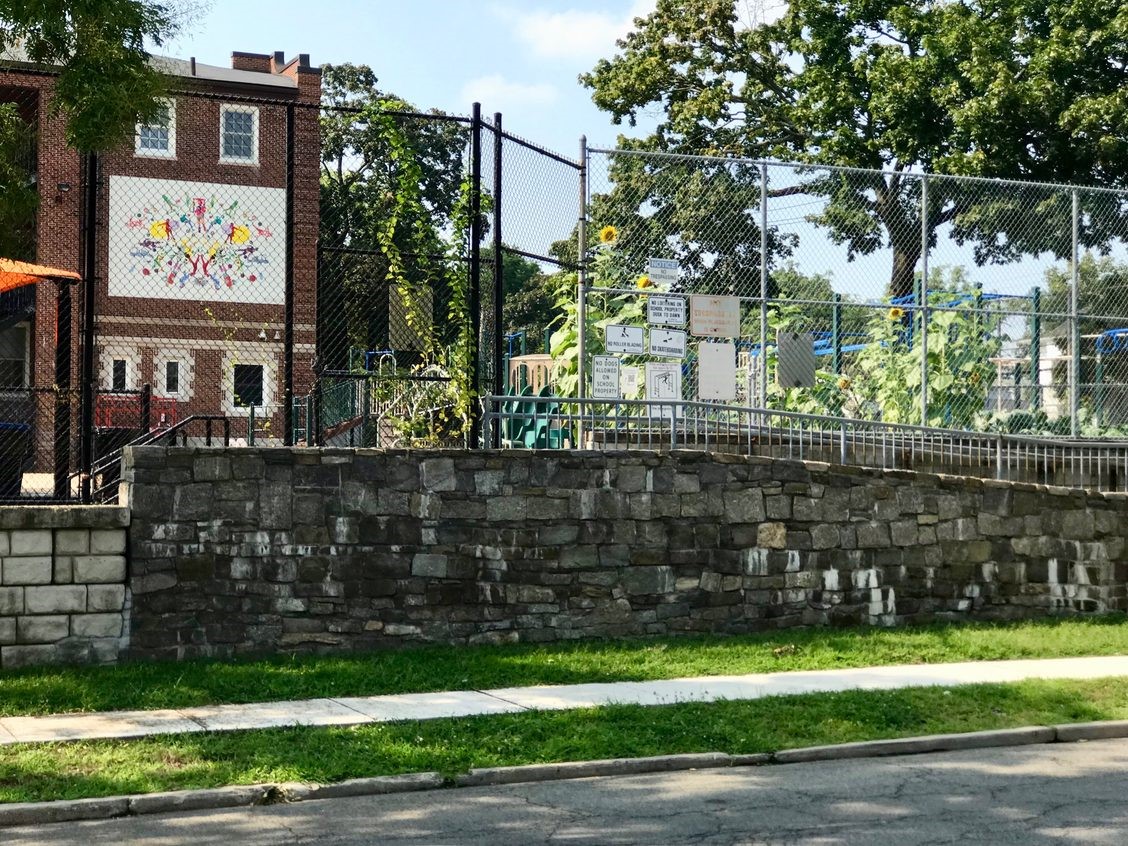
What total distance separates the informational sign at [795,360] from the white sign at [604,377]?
88.6 inches

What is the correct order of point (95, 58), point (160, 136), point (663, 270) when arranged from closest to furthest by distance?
point (95, 58), point (160, 136), point (663, 270)

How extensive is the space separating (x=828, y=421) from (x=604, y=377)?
2.46 meters

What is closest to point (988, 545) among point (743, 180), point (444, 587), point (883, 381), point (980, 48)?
point (883, 381)

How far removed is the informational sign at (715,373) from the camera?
14.8 metres

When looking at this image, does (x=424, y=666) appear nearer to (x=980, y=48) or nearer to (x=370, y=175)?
(x=370, y=175)

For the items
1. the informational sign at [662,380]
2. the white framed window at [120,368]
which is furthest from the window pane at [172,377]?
the informational sign at [662,380]

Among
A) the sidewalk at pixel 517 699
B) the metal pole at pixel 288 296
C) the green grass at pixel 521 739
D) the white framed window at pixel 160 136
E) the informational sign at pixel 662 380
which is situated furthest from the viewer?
the informational sign at pixel 662 380

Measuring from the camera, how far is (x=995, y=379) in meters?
16.9

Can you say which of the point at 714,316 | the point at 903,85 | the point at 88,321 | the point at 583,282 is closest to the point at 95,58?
the point at 88,321

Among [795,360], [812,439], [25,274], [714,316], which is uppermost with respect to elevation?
[25,274]

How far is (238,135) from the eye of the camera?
14828 mm

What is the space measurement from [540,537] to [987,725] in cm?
450

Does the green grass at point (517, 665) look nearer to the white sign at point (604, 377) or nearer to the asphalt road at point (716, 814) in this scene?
the white sign at point (604, 377)

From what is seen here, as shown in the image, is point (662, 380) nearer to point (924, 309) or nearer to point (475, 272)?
point (475, 272)
